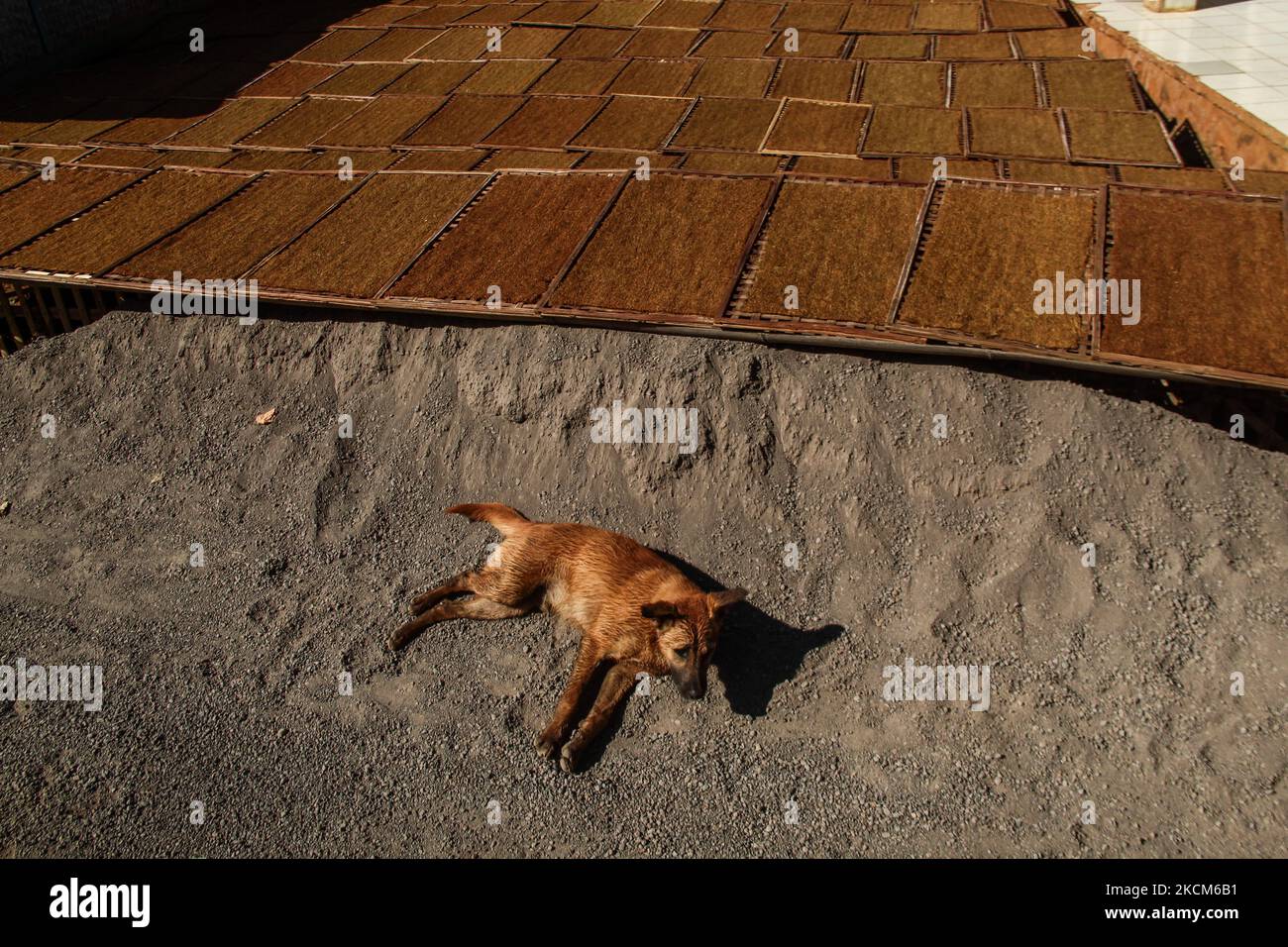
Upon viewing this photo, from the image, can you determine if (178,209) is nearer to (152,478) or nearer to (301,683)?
(152,478)

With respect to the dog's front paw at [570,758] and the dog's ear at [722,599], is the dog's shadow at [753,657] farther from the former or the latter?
the dog's ear at [722,599]

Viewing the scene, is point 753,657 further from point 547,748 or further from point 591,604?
point 547,748

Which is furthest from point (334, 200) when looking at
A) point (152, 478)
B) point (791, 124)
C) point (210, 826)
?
point (210, 826)

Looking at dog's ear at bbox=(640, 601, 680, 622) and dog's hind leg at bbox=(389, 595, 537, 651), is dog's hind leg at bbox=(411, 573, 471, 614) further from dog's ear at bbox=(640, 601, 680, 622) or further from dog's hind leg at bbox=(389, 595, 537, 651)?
dog's ear at bbox=(640, 601, 680, 622)

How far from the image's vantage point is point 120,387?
13.4 metres

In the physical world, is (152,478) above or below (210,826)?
above

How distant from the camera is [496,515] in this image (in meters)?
10.4

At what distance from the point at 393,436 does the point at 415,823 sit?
5.31 meters

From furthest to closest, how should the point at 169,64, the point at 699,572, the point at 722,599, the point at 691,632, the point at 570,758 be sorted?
the point at 169,64
the point at 699,572
the point at 570,758
the point at 722,599
the point at 691,632

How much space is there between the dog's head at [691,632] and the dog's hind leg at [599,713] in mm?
830

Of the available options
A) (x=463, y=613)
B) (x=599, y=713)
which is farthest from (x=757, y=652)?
(x=463, y=613)

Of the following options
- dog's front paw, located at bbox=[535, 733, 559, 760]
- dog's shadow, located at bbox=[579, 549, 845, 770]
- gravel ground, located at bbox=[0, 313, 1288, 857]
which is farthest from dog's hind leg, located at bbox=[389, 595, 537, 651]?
dog's front paw, located at bbox=[535, 733, 559, 760]

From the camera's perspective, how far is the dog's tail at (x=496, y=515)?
1022 cm

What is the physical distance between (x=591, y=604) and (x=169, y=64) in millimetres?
20538
